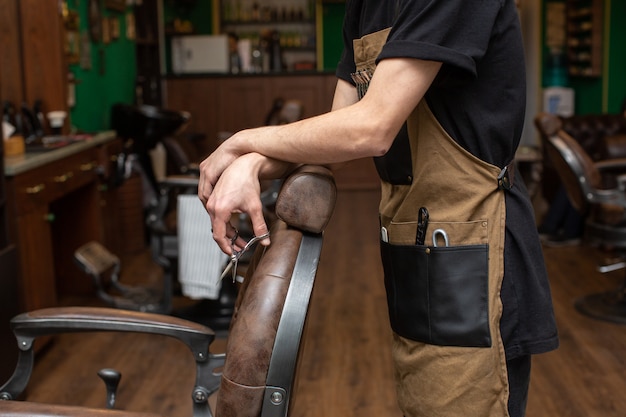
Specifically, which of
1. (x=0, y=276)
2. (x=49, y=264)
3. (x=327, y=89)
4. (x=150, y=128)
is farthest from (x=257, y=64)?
(x=0, y=276)

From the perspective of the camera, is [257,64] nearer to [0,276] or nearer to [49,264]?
[49,264]

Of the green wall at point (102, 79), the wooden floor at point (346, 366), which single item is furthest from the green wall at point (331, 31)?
the wooden floor at point (346, 366)

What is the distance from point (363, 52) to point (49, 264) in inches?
110

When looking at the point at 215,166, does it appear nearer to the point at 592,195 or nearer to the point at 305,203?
the point at 305,203

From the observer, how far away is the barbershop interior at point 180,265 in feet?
4.51

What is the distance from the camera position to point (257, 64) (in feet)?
31.9

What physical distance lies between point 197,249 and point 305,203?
275 centimetres

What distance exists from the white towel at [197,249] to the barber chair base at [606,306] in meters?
1.94

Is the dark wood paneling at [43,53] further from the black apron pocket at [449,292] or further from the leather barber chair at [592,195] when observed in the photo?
the black apron pocket at [449,292]

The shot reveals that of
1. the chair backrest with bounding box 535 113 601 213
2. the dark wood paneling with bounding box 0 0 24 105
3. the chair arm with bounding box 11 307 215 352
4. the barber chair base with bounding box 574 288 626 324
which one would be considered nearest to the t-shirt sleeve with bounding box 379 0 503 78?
the chair arm with bounding box 11 307 215 352

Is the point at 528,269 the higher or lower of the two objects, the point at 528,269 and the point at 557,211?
the higher

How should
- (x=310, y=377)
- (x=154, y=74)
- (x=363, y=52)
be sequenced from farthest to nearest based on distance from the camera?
(x=154, y=74) < (x=310, y=377) < (x=363, y=52)

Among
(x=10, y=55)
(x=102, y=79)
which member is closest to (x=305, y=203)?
(x=10, y=55)

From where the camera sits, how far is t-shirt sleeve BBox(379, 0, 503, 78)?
1323mm
